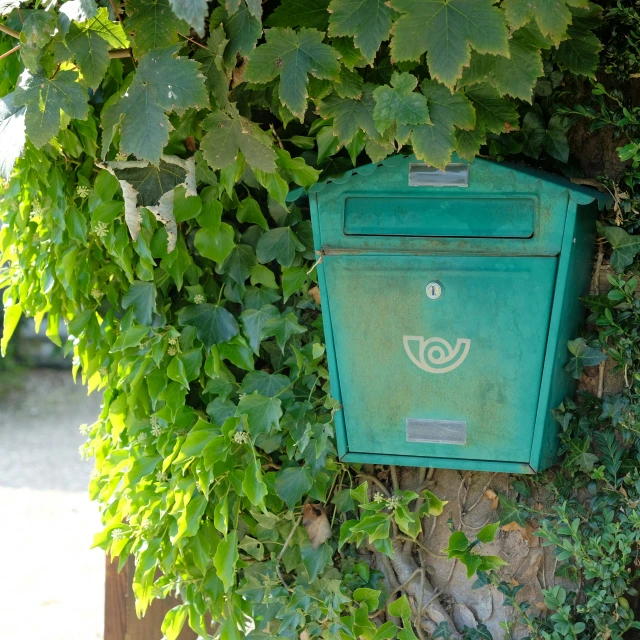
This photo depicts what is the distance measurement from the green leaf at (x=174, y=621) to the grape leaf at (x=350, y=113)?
123 centimetres

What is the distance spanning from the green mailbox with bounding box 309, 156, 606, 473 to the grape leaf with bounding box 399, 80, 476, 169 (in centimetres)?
11

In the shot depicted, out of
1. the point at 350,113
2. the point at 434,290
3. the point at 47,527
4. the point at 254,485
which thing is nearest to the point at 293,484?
the point at 254,485

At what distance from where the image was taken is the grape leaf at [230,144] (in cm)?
162

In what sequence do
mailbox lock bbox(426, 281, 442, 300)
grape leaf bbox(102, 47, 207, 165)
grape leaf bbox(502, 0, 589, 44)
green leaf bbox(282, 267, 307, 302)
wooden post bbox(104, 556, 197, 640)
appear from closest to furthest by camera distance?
grape leaf bbox(502, 0, 589, 44)
grape leaf bbox(102, 47, 207, 165)
mailbox lock bbox(426, 281, 442, 300)
green leaf bbox(282, 267, 307, 302)
wooden post bbox(104, 556, 197, 640)

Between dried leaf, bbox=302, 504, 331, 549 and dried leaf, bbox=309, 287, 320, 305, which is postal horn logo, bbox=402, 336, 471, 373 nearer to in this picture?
dried leaf, bbox=309, 287, 320, 305

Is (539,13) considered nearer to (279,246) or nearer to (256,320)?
(279,246)

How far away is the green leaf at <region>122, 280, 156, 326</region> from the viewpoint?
2002mm

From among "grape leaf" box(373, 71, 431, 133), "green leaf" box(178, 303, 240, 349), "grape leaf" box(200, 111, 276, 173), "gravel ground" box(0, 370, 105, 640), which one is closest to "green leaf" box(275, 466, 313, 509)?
"green leaf" box(178, 303, 240, 349)

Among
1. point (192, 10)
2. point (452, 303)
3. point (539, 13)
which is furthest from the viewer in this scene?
point (452, 303)

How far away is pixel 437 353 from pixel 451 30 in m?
0.65

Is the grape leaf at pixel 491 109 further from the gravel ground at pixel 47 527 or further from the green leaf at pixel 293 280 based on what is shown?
the gravel ground at pixel 47 527

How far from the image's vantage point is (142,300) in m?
2.02

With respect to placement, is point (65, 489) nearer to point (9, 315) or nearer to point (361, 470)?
point (9, 315)

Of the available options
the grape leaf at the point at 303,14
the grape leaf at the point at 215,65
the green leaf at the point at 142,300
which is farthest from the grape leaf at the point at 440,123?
the green leaf at the point at 142,300
